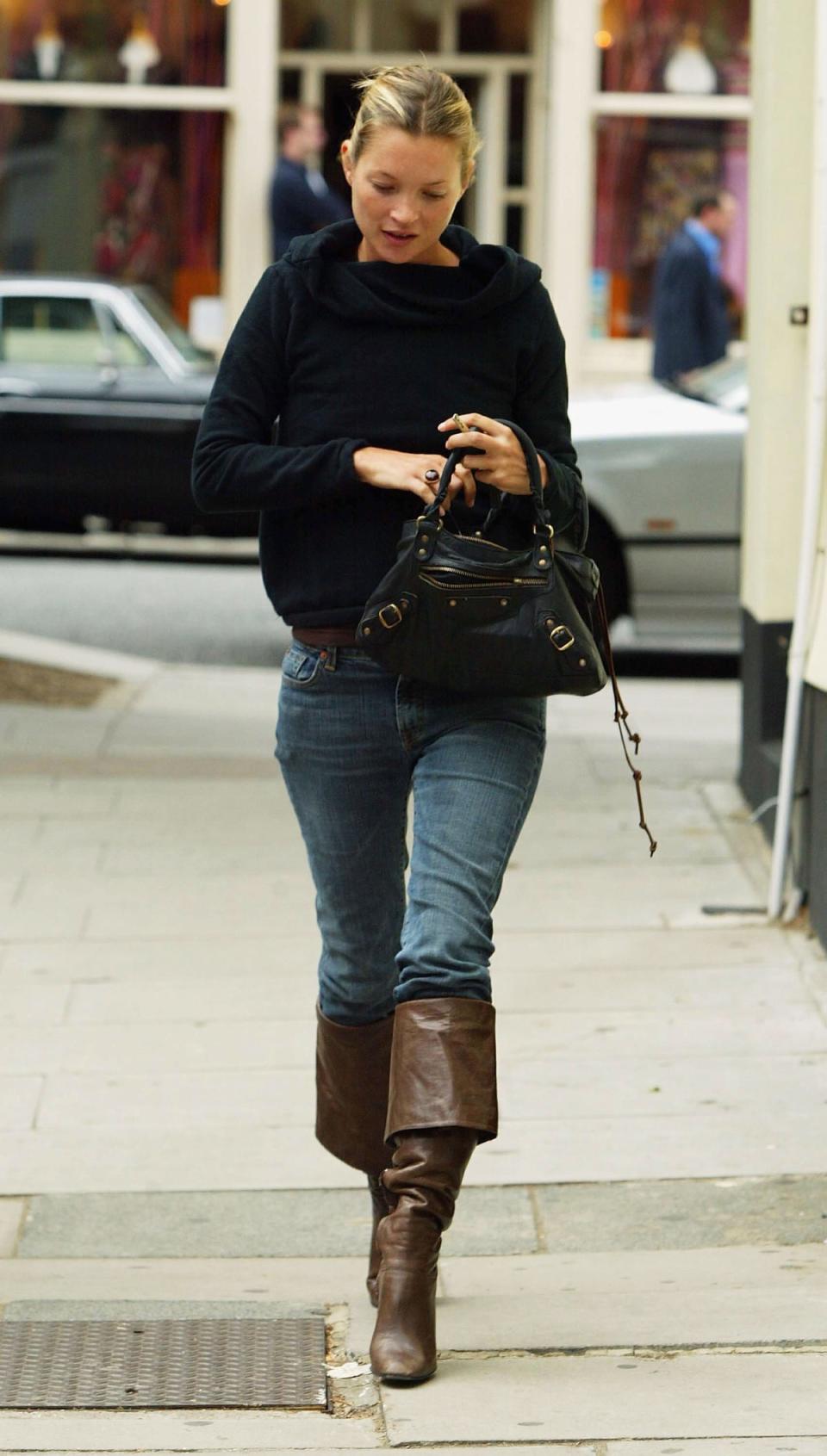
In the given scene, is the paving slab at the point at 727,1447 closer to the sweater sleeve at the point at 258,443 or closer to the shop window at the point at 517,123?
the sweater sleeve at the point at 258,443

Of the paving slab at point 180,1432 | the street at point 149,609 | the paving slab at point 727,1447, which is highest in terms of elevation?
the paving slab at point 727,1447

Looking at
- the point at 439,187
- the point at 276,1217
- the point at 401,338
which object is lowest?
the point at 276,1217

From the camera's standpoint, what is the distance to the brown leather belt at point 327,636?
3.52 meters

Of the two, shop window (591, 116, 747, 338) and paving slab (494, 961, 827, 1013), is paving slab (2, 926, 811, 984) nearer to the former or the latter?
paving slab (494, 961, 827, 1013)

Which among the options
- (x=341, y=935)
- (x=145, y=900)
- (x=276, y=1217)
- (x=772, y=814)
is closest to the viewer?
(x=341, y=935)

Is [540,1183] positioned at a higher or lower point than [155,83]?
lower

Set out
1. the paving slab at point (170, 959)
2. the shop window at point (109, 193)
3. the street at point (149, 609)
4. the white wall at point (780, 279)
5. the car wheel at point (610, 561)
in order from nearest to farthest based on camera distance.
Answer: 1. the paving slab at point (170, 959)
2. the white wall at point (780, 279)
3. the car wheel at point (610, 561)
4. the street at point (149, 609)
5. the shop window at point (109, 193)

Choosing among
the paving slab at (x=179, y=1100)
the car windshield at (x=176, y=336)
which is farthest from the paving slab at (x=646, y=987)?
the car windshield at (x=176, y=336)

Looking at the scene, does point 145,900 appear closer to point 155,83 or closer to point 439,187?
point 439,187

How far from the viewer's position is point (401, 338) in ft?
11.5

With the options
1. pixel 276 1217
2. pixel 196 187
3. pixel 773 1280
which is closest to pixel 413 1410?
pixel 773 1280

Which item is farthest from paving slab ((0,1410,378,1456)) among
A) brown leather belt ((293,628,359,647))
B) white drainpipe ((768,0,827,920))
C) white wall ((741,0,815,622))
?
white wall ((741,0,815,622))

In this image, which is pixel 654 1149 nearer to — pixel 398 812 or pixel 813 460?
pixel 398 812

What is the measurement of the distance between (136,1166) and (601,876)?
2.30 metres
